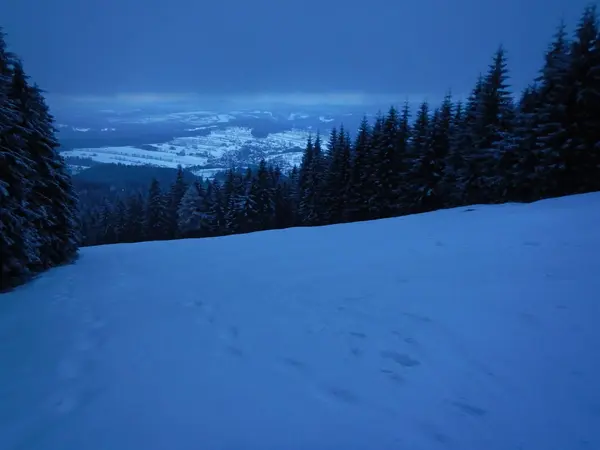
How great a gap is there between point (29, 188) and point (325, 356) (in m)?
9.89

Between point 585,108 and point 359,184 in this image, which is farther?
point 359,184

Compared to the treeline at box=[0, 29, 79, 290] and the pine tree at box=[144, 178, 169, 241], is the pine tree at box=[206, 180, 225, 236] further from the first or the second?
the treeline at box=[0, 29, 79, 290]

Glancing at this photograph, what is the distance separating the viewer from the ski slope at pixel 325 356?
2.98 meters

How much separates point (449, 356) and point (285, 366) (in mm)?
1861

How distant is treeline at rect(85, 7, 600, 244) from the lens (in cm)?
1644

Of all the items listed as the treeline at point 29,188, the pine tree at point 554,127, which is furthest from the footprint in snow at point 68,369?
the pine tree at point 554,127

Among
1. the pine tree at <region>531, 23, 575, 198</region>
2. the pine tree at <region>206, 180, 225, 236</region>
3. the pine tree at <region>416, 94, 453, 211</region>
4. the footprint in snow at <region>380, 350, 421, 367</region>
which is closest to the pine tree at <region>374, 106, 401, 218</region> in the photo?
the pine tree at <region>416, 94, 453, 211</region>

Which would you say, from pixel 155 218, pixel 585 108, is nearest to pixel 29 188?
pixel 585 108

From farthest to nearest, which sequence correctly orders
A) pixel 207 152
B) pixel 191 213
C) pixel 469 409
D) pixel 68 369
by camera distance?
pixel 207 152
pixel 191 213
pixel 68 369
pixel 469 409

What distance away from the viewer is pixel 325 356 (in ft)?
13.6

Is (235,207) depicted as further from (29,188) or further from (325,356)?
(325,356)

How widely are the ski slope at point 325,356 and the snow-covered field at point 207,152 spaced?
12534cm

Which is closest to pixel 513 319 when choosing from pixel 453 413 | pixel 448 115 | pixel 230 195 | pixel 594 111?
pixel 453 413

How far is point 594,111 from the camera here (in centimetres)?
1606
